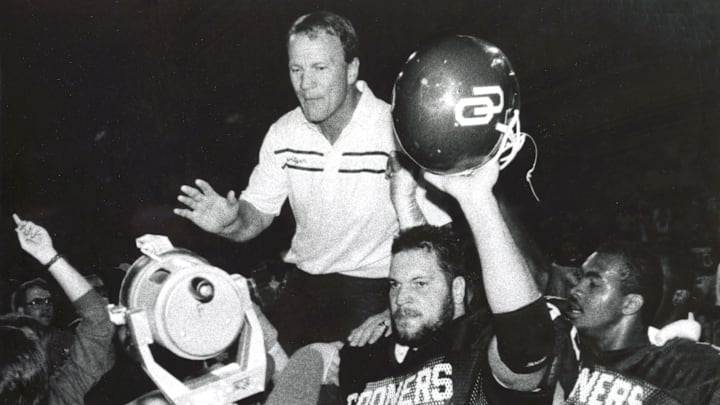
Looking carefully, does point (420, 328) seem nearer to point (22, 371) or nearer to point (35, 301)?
point (22, 371)

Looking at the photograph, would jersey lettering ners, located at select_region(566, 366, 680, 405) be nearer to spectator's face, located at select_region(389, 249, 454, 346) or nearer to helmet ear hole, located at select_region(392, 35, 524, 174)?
spectator's face, located at select_region(389, 249, 454, 346)

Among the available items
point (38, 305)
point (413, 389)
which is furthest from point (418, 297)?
point (38, 305)

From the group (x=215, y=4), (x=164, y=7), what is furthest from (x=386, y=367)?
(x=164, y=7)

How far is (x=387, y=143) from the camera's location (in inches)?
116

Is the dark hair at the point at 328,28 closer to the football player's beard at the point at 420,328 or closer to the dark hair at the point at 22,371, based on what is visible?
the football player's beard at the point at 420,328

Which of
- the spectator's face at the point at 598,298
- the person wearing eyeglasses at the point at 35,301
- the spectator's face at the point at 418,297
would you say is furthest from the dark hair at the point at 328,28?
the person wearing eyeglasses at the point at 35,301

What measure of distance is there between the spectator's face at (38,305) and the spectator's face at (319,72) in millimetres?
2263

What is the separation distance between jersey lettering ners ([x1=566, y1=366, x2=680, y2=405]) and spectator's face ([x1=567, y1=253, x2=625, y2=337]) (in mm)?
400

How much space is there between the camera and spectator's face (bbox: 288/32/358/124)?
9.27ft

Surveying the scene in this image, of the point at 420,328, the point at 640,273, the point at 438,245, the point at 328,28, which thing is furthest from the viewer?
the point at 640,273

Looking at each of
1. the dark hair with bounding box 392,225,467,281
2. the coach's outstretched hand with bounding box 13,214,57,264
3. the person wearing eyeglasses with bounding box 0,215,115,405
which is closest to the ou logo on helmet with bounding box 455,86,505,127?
the dark hair with bounding box 392,225,467,281

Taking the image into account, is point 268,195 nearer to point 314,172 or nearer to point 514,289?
point 314,172

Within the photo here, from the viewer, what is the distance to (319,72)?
9.32 feet

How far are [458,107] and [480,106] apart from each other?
0.06m
